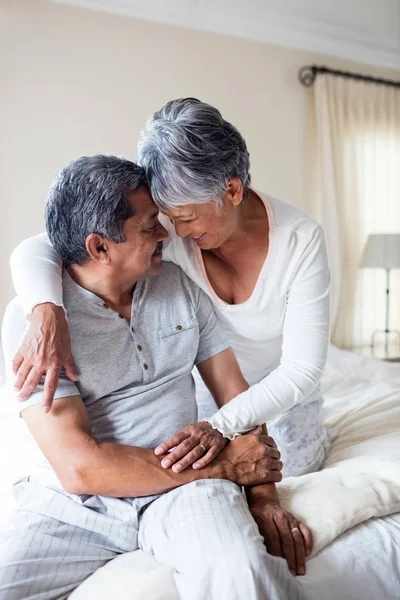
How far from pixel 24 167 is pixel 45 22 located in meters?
0.84

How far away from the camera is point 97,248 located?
51.8 inches

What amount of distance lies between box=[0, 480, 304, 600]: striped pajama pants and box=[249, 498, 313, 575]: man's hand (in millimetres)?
55

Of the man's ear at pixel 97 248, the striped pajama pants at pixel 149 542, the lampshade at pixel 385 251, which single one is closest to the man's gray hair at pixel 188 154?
the man's ear at pixel 97 248

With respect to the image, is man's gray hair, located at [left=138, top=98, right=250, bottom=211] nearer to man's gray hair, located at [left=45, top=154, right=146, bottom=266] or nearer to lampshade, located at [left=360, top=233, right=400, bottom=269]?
man's gray hair, located at [left=45, top=154, right=146, bottom=266]

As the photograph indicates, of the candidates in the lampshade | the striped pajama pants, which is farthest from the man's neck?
the lampshade

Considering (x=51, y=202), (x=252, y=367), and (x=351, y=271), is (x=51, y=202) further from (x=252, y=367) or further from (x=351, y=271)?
(x=351, y=271)

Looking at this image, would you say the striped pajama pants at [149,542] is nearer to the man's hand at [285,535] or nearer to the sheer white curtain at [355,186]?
the man's hand at [285,535]

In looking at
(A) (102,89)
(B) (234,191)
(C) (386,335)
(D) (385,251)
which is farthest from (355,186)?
(B) (234,191)

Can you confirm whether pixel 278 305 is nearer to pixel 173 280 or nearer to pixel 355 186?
pixel 173 280

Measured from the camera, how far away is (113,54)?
3.29 m

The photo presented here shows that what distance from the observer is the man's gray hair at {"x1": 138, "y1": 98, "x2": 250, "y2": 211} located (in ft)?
4.22

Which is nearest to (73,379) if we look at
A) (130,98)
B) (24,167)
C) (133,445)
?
(133,445)

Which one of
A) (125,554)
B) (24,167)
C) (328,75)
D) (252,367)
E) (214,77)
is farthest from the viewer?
(328,75)

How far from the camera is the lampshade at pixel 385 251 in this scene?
3.83m
